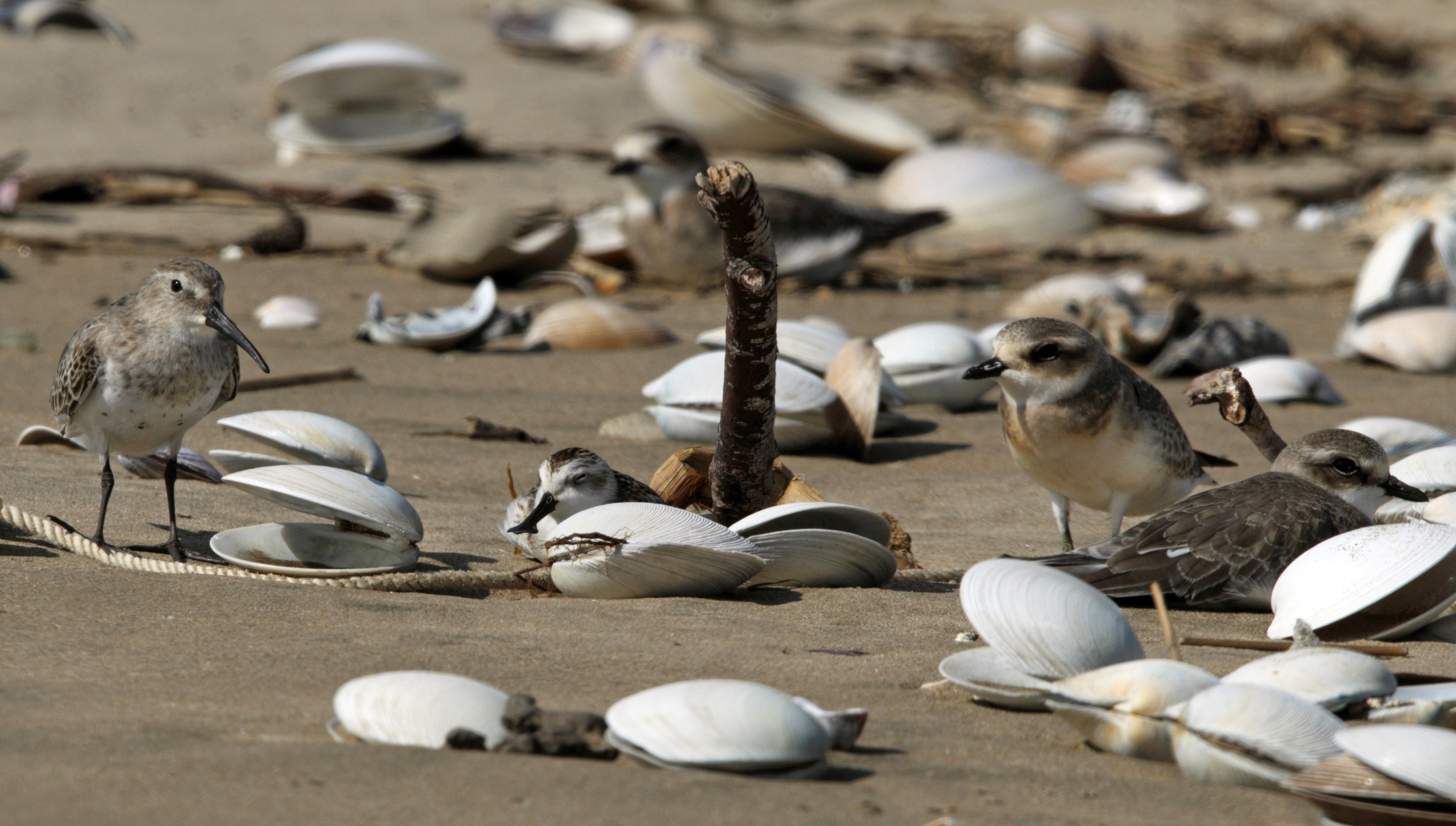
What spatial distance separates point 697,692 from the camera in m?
2.45

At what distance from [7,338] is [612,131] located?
6.53 m

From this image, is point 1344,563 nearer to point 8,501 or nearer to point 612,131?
point 8,501

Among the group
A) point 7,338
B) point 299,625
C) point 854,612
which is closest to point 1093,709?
point 854,612

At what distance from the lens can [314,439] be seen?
443 cm

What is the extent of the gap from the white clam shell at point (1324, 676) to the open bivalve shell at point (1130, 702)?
14 cm

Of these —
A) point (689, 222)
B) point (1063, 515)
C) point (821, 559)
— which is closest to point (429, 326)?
point (689, 222)

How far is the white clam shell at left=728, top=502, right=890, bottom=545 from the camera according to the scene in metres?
3.79

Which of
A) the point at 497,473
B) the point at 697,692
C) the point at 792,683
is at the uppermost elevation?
the point at 697,692

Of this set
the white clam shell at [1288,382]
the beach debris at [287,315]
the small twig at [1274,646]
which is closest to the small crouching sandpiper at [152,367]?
Answer: the small twig at [1274,646]

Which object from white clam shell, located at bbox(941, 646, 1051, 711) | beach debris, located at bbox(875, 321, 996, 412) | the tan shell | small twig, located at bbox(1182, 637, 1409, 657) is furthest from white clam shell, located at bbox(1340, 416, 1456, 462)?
the tan shell

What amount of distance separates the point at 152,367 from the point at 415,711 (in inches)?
75.3

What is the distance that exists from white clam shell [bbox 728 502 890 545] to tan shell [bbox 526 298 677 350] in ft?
10.7

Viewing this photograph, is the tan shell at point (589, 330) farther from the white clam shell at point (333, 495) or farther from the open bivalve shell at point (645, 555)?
the open bivalve shell at point (645, 555)

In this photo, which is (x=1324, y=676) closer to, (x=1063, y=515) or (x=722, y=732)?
(x=722, y=732)
